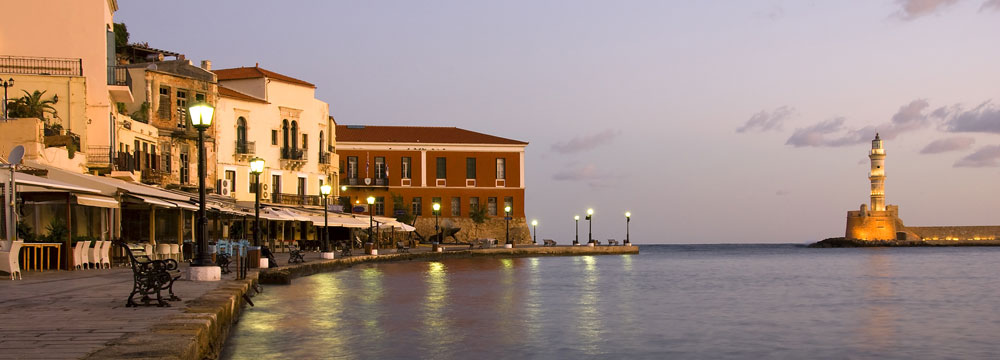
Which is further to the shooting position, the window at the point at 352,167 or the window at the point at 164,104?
the window at the point at 352,167

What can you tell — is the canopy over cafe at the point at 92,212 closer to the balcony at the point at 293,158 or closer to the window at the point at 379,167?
the balcony at the point at 293,158

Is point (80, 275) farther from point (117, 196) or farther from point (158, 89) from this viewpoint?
point (158, 89)

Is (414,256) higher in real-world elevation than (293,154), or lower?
lower

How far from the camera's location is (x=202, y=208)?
15656 millimetres

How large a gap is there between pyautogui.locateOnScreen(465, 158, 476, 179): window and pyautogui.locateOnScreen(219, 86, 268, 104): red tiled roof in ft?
78.5

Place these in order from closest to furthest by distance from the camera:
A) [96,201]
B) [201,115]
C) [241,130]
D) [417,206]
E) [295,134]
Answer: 1. [201,115]
2. [96,201]
3. [241,130]
4. [295,134]
5. [417,206]

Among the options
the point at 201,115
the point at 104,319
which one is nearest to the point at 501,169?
the point at 201,115

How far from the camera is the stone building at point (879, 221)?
124 m

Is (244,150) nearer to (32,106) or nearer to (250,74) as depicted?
(250,74)

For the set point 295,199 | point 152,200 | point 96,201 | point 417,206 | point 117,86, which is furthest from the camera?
point 417,206

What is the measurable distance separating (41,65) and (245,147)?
66.6 ft

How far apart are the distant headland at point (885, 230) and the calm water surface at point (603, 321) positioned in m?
97.5

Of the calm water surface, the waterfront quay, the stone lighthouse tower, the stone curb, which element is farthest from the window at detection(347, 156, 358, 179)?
the stone lighthouse tower

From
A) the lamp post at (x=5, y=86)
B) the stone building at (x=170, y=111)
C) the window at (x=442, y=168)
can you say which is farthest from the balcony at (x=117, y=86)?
the window at (x=442, y=168)
